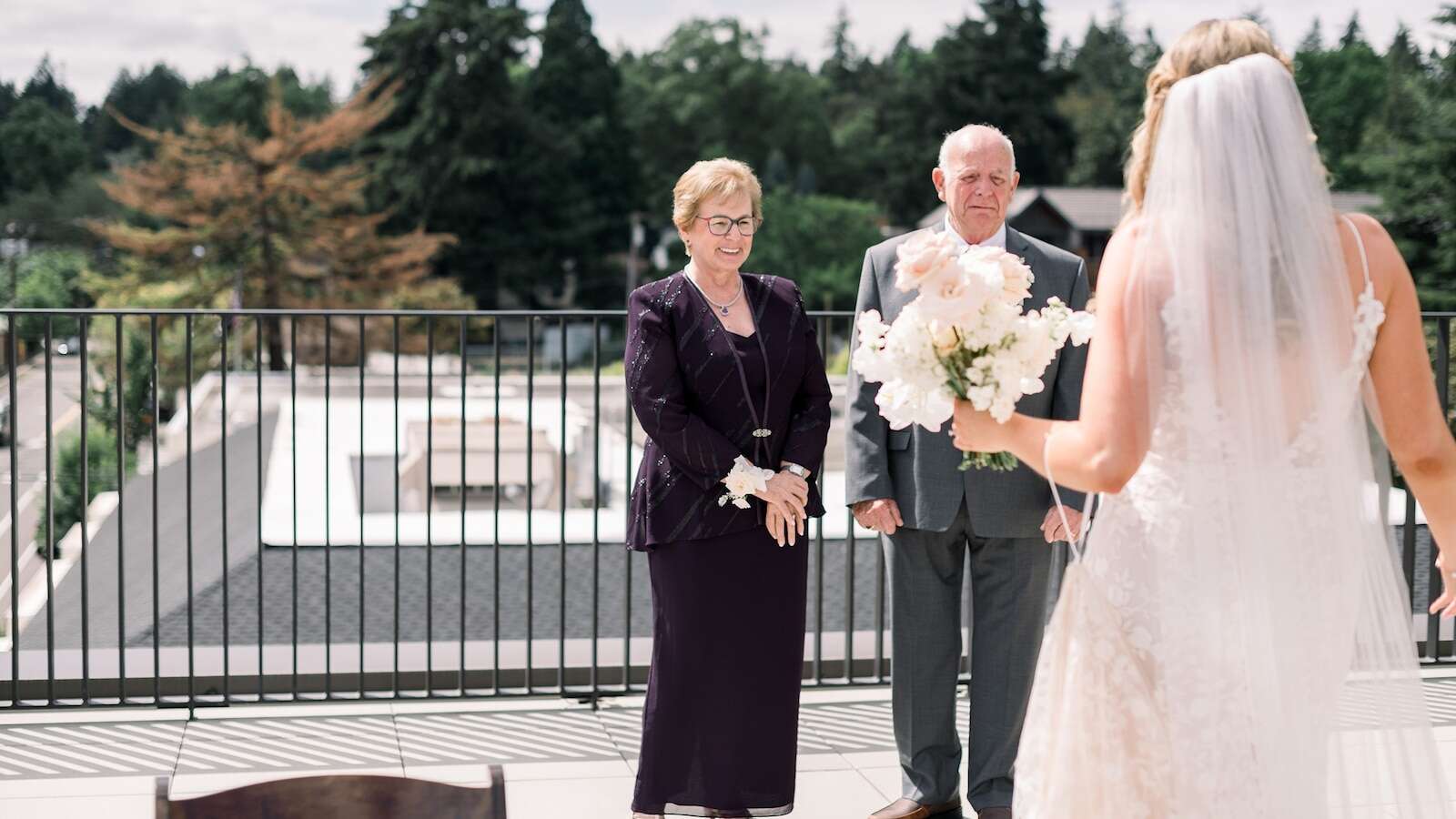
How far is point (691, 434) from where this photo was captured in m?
3.12

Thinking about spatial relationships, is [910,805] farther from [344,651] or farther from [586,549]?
[586,549]

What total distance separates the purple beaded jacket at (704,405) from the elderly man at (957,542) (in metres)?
0.25

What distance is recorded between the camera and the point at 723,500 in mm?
3184

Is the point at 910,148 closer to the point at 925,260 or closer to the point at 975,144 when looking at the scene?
the point at 975,144

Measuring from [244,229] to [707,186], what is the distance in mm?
37778

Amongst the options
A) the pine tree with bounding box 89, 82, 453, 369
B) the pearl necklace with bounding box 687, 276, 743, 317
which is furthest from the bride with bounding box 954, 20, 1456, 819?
the pine tree with bounding box 89, 82, 453, 369

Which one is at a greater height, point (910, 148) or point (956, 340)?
point (910, 148)

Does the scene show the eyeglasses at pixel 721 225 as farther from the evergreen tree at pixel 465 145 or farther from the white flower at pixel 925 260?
the evergreen tree at pixel 465 145

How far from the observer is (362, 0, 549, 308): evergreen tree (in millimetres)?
51156

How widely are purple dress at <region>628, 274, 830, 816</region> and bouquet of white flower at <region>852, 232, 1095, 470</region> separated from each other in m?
0.82

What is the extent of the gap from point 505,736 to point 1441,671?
3048mm

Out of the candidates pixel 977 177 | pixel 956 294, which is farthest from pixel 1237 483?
pixel 977 177

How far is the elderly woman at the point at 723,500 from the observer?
10.4ft

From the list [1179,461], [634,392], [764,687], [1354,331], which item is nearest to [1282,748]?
[1179,461]
